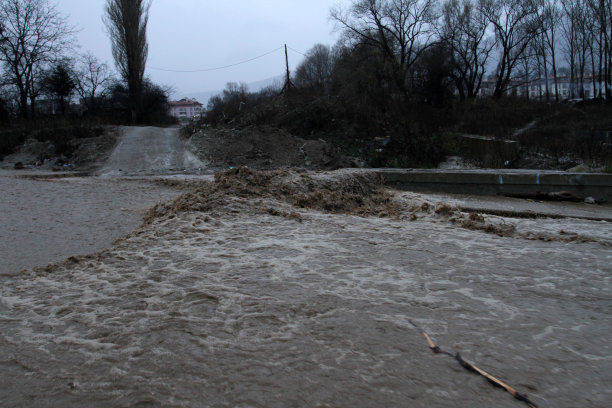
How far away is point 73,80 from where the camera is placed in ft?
101

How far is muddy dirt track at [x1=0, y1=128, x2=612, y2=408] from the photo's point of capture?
231 cm

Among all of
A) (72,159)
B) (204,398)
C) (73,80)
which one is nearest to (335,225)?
(204,398)

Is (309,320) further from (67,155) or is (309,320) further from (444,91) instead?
(444,91)

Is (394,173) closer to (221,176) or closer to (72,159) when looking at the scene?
(221,176)

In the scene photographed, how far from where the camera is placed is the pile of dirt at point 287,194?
6.86 metres

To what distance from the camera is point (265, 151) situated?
1494 cm

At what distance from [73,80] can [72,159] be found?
18.3m

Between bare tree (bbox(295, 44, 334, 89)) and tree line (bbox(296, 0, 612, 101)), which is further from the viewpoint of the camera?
bare tree (bbox(295, 44, 334, 89))

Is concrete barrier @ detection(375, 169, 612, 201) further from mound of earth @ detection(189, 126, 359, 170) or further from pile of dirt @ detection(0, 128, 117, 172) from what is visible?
pile of dirt @ detection(0, 128, 117, 172)

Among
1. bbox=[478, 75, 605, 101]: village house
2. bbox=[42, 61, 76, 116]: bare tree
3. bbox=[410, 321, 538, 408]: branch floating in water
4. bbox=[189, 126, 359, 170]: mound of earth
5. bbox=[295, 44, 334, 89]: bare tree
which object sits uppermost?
bbox=[295, 44, 334, 89]: bare tree

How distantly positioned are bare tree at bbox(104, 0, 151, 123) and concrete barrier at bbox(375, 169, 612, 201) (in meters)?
24.6

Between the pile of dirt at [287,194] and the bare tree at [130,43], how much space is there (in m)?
24.8

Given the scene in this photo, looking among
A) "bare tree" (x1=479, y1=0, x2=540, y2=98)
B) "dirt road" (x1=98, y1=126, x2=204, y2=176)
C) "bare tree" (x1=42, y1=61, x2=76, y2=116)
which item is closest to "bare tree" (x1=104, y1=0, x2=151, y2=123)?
"bare tree" (x1=42, y1=61, x2=76, y2=116)

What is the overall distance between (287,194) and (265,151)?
7.43 meters
